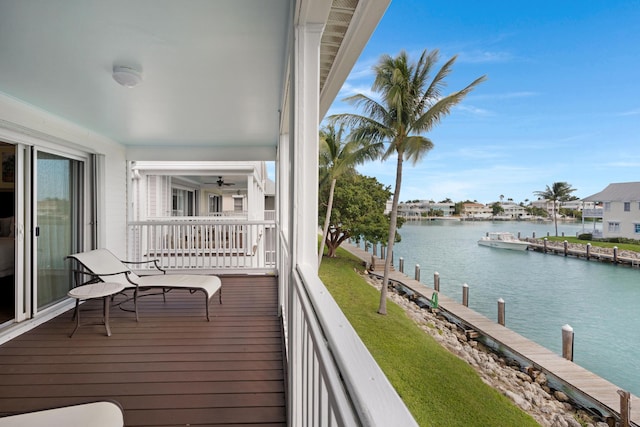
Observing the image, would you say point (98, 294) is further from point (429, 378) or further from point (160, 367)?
point (429, 378)

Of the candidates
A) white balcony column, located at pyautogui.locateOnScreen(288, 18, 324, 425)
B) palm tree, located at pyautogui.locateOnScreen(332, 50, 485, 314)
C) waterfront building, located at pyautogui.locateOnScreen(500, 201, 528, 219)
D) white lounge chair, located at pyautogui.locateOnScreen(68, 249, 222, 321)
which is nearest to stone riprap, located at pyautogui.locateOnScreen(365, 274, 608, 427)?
palm tree, located at pyautogui.locateOnScreen(332, 50, 485, 314)

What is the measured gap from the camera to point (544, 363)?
991 cm

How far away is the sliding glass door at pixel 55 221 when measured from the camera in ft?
13.1

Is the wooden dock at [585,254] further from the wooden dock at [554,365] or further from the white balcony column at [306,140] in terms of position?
the white balcony column at [306,140]

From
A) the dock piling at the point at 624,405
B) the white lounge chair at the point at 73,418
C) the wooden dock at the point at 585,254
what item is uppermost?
the white lounge chair at the point at 73,418

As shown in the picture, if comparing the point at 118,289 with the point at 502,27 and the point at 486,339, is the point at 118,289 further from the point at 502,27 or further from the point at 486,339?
the point at 486,339

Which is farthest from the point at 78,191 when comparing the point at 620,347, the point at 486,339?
the point at 620,347

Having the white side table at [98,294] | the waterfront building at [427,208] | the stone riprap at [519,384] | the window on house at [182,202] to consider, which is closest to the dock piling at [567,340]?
the stone riprap at [519,384]

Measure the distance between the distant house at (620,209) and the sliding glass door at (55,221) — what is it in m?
8.62

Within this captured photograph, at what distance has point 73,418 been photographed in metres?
1.62

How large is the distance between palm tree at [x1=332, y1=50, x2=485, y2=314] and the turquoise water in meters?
Answer: 3.53

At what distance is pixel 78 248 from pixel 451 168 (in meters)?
10.7

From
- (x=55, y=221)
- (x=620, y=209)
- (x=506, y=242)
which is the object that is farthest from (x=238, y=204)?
(x=620, y=209)

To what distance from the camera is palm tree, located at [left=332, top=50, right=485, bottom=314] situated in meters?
12.6
